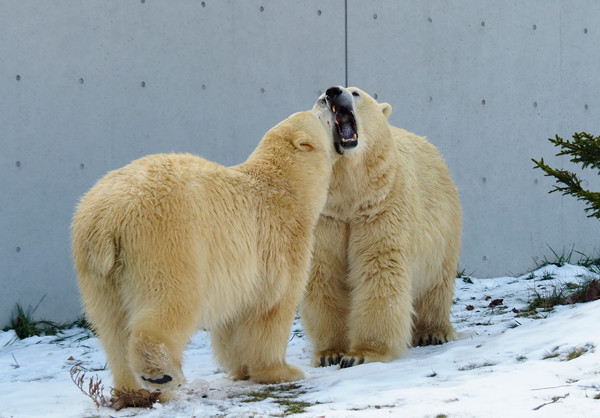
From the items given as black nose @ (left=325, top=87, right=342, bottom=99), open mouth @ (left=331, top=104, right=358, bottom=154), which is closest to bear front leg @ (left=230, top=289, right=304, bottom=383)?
open mouth @ (left=331, top=104, right=358, bottom=154)

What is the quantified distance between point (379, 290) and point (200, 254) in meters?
1.53

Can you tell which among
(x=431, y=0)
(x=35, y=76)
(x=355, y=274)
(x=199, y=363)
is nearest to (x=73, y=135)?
(x=35, y=76)

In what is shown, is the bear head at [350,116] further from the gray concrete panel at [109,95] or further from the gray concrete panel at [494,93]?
the gray concrete panel at [494,93]

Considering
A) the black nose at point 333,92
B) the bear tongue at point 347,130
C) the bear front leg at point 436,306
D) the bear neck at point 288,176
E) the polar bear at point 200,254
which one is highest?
the black nose at point 333,92

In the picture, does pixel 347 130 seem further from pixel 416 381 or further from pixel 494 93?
pixel 494 93

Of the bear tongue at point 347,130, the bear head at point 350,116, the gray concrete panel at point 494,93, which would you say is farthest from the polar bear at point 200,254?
the gray concrete panel at point 494,93

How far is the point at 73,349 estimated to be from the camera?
5680mm

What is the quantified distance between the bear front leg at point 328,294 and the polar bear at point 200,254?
58 centimetres

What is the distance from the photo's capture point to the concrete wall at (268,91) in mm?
6336

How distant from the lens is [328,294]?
191 inches

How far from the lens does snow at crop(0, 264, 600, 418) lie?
2994 mm

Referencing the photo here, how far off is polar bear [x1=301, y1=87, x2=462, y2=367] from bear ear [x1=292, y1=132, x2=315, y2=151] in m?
0.36

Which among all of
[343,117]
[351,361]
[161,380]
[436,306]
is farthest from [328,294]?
[161,380]

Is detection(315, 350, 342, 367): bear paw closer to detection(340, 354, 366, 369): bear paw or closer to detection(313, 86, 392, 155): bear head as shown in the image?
detection(340, 354, 366, 369): bear paw
